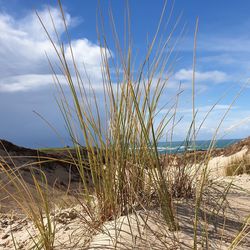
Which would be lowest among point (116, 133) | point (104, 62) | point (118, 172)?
point (118, 172)

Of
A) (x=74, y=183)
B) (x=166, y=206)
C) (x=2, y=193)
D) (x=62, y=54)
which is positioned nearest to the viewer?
(x=166, y=206)

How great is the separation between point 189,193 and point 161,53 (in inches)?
32.3

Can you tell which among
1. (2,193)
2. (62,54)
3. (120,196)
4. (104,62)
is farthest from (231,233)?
(2,193)

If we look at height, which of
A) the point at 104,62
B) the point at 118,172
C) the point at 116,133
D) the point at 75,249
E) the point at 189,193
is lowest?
the point at 75,249

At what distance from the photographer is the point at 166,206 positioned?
59.4 inches

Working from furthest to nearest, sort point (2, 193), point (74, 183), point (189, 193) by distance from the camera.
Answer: point (74, 183) → point (2, 193) → point (189, 193)

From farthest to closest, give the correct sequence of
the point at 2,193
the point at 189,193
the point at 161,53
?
the point at 2,193
the point at 189,193
the point at 161,53

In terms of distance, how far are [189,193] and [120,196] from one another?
1.82ft

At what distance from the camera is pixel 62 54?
173 cm

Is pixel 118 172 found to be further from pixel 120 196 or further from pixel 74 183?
pixel 74 183

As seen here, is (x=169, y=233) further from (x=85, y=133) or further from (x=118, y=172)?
(x=85, y=133)

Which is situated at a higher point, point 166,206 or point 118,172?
point 118,172

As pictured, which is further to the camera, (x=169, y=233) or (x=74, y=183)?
(x=74, y=183)

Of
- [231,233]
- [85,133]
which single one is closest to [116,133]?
[85,133]
